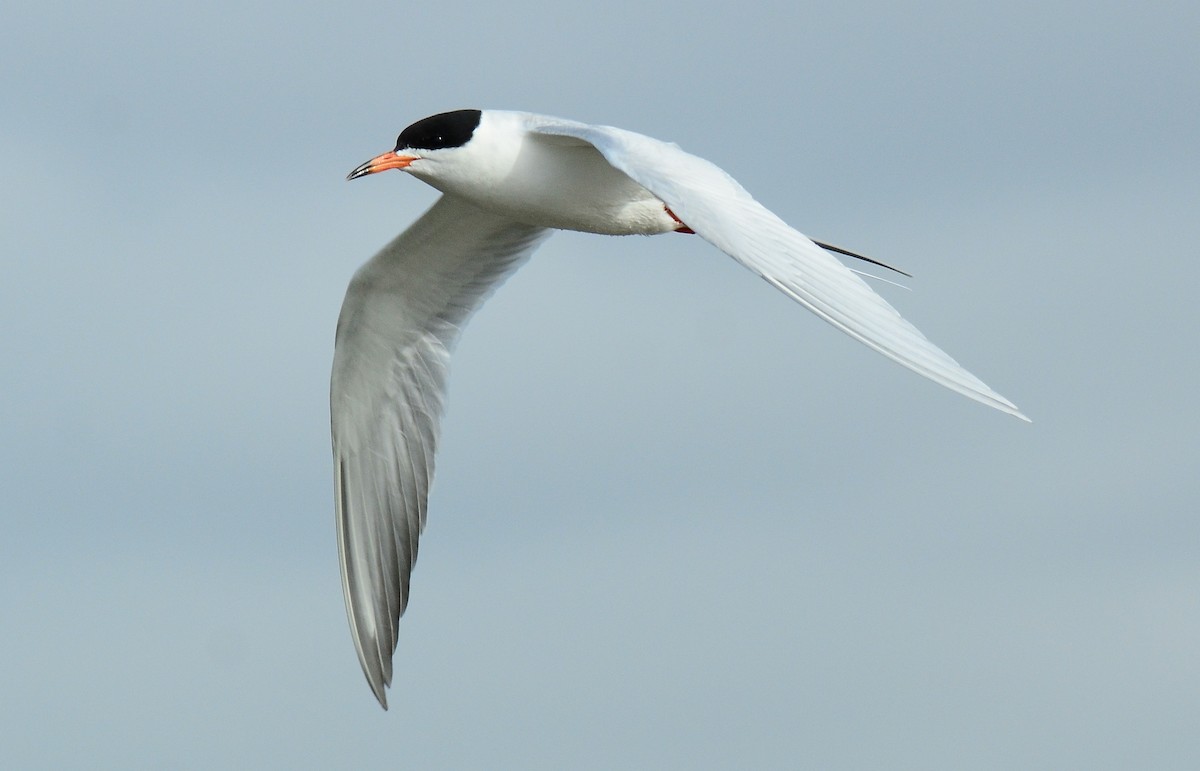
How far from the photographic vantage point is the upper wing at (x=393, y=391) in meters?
13.8

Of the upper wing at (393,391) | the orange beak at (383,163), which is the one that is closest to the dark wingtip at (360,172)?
the orange beak at (383,163)

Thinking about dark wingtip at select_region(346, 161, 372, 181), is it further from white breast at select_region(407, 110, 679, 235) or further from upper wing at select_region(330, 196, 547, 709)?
upper wing at select_region(330, 196, 547, 709)

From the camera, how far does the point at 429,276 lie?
45.6ft

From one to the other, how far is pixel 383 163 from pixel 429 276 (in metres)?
2.36

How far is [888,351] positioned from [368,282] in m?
6.51

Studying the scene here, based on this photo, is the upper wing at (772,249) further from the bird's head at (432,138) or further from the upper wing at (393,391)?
the upper wing at (393,391)

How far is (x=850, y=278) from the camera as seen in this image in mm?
9227

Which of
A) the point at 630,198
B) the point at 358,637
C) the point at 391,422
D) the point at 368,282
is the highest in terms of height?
the point at 630,198

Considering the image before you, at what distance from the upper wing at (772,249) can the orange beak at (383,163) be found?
117 centimetres

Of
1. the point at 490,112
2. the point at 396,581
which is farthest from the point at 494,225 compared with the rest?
the point at 396,581

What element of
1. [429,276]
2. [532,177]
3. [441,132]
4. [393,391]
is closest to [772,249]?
[532,177]

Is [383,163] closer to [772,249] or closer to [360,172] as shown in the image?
[360,172]

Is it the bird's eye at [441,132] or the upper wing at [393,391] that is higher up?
the bird's eye at [441,132]

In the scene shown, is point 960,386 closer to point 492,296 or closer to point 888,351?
point 888,351
